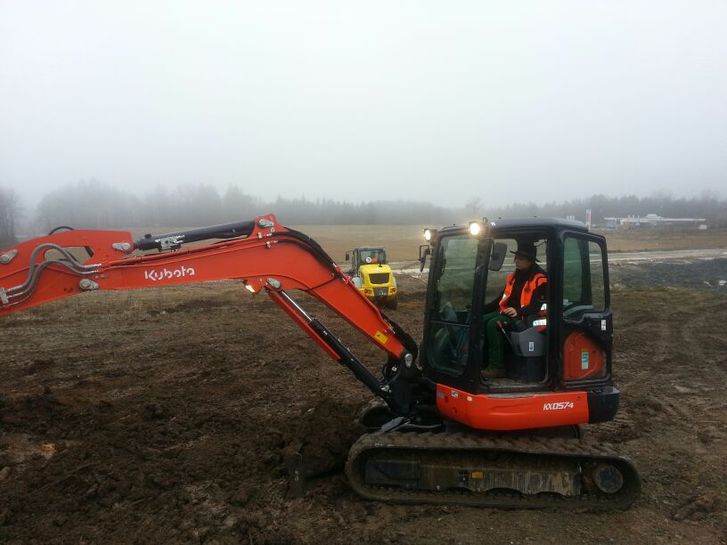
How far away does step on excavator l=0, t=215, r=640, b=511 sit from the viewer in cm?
498

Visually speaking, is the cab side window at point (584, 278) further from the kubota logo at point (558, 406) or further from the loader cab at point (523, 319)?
the kubota logo at point (558, 406)

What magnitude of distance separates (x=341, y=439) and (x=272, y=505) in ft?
4.00

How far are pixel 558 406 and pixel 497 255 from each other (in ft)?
5.29

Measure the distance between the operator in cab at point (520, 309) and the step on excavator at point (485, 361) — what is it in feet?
0.18

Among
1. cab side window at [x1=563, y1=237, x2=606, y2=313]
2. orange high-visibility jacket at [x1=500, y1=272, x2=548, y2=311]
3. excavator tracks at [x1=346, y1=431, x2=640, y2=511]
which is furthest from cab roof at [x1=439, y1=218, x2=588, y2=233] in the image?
excavator tracks at [x1=346, y1=431, x2=640, y2=511]

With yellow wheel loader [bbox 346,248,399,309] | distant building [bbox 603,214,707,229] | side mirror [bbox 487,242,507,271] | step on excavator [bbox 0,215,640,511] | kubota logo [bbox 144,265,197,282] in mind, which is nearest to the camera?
kubota logo [bbox 144,265,197,282]

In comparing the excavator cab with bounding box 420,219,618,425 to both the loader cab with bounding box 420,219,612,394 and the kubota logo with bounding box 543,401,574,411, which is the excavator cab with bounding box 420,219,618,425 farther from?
the kubota logo with bounding box 543,401,574,411

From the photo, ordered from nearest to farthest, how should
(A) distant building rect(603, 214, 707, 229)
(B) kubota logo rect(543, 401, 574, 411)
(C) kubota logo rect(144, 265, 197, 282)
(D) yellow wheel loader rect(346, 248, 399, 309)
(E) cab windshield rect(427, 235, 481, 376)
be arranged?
1. (C) kubota logo rect(144, 265, 197, 282)
2. (B) kubota logo rect(543, 401, 574, 411)
3. (E) cab windshield rect(427, 235, 481, 376)
4. (D) yellow wheel loader rect(346, 248, 399, 309)
5. (A) distant building rect(603, 214, 707, 229)

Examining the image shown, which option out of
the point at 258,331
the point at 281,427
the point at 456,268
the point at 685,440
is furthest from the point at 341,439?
the point at 258,331

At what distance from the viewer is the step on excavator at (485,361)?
4977 mm

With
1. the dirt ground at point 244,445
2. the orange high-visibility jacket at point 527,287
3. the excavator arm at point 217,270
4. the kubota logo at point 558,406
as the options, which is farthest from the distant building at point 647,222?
the excavator arm at point 217,270

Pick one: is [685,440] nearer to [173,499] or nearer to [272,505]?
[272,505]

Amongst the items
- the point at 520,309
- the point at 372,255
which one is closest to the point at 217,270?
the point at 520,309

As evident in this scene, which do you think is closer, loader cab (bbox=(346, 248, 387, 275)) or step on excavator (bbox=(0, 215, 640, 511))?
step on excavator (bbox=(0, 215, 640, 511))
